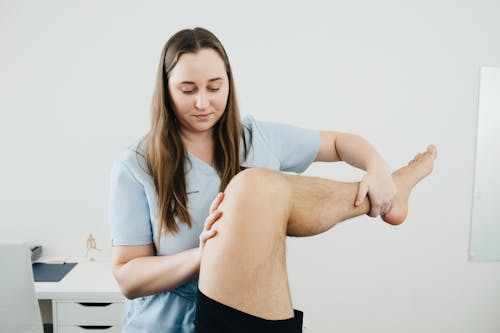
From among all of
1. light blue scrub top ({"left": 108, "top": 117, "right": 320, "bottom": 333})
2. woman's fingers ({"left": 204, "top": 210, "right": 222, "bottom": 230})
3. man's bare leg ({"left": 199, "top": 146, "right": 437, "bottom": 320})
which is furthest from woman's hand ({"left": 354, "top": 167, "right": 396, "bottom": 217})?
woman's fingers ({"left": 204, "top": 210, "right": 222, "bottom": 230})

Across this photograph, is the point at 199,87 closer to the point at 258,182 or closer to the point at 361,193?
the point at 258,182

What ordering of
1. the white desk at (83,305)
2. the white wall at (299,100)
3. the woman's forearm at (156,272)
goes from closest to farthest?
the woman's forearm at (156,272) → the white desk at (83,305) → the white wall at (299,100)

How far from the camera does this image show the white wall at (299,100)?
216cm

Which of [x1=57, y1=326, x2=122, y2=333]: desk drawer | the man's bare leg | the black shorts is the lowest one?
[x1=57, y1=326, x2=122, y2=333]: desk drawer

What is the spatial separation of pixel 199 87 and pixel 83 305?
132 centimetres

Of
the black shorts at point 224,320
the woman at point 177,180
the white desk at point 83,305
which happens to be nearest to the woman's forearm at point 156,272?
the woman at point 177,180

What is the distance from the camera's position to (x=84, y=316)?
183cm

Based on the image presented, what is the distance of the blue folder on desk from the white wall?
145 millimetres

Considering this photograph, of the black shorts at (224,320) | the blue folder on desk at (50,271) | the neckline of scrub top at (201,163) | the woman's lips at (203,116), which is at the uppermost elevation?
the woman's lips at (203,116)

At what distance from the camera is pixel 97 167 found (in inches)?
87.9

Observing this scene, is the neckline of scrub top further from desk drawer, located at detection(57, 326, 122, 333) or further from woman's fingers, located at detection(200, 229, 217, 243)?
desk drawer, located at detection(57, 326, 122, 333)

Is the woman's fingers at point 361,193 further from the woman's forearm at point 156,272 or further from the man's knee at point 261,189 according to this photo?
the woman's forearm at point 156,272

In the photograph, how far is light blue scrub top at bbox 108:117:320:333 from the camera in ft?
3.40

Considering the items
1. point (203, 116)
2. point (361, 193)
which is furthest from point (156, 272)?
point (361, 193)
